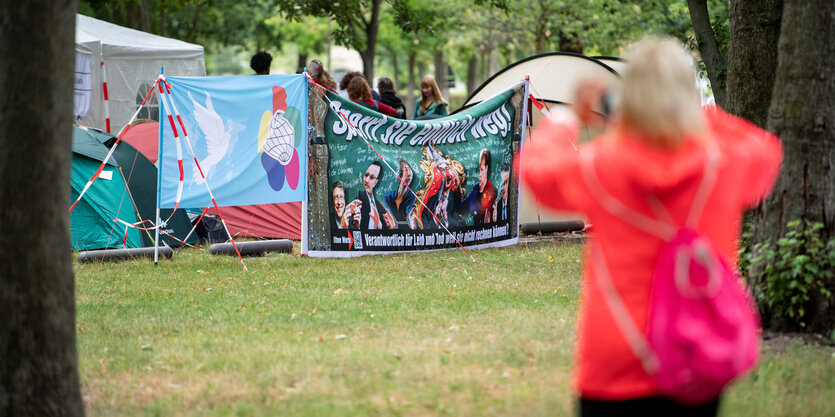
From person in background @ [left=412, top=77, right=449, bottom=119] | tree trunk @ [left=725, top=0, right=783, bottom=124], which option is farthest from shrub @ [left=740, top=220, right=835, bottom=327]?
person in background @ [left=412, top=77, right=449, bottom=119]

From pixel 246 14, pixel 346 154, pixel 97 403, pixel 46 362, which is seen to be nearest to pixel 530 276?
pixel 346 154

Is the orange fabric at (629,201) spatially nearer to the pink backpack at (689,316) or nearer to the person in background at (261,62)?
the pink backpack at (689,316)

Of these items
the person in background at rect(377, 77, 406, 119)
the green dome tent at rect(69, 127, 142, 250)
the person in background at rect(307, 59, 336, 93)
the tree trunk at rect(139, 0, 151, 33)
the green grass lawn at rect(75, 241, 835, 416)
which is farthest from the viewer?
the tree trunk at rect(139, 0, 151, 33)

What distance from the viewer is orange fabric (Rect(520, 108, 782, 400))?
8.04 ft

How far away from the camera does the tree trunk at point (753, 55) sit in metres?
6.84

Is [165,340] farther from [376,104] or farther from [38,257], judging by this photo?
[376,104]

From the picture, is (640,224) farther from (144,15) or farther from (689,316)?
(144,15)

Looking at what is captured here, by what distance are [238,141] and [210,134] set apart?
30cm

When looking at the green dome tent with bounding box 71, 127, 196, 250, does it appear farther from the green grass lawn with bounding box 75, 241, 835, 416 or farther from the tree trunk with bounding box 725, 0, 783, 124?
the tree trunk with bounding box 725, 0, 783, 124

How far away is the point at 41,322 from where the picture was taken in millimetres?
3809

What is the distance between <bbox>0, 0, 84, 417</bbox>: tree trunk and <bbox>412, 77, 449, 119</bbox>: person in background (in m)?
8.48

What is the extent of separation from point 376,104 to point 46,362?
7771 millimetres

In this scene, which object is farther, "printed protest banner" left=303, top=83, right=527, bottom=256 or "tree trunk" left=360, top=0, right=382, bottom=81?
"tree trunk" left=360, top=0, right=382, bottom=81

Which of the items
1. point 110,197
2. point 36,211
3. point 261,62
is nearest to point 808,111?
point 36,211
